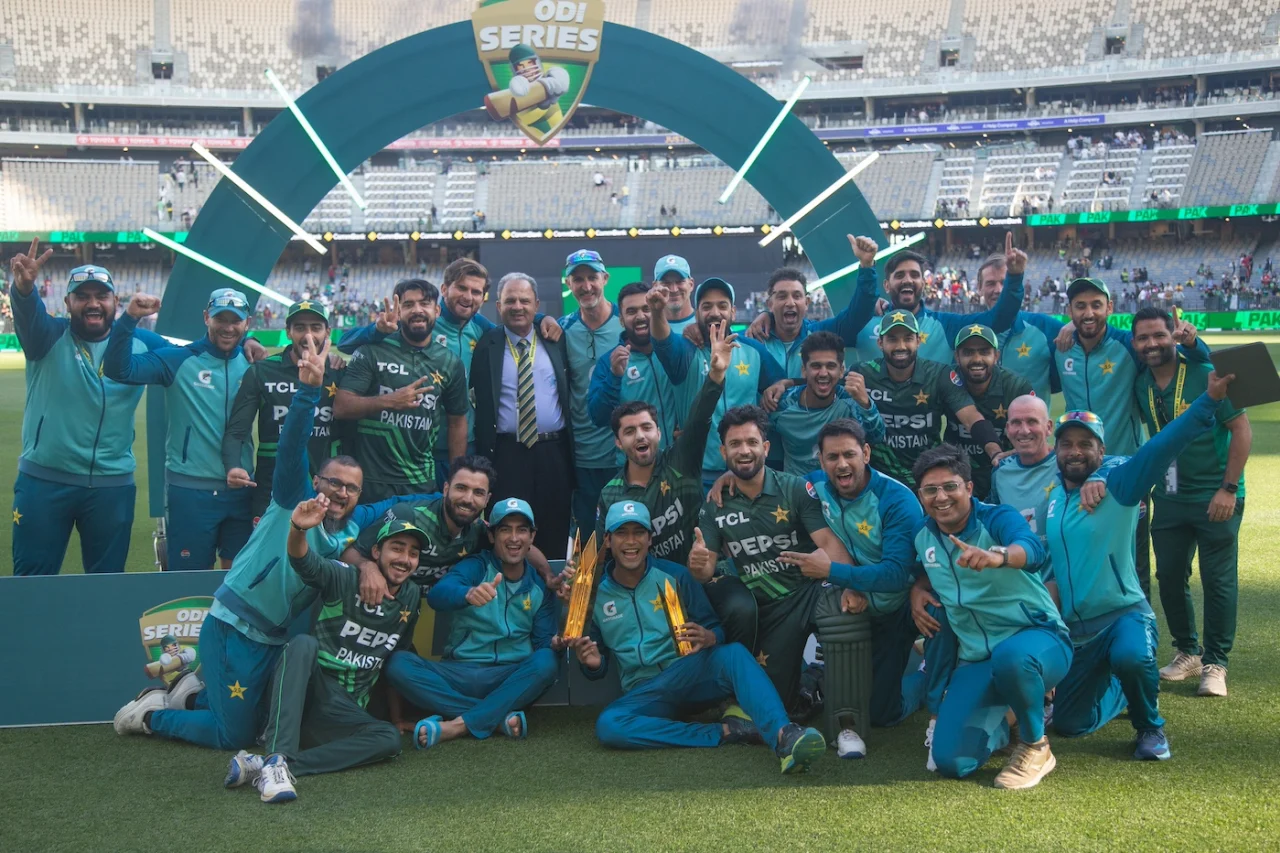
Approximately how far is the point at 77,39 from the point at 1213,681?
166 feet

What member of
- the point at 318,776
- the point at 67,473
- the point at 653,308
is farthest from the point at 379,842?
the point at 67,473

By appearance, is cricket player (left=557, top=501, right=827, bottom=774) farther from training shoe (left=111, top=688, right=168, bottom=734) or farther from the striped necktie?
training shoe (left=111, top=688, right=168, bottom=734)

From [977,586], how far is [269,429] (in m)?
3.85

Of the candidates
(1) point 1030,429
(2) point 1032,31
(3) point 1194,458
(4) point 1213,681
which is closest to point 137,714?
(1) point 1030,429

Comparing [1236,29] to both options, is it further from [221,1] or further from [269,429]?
[269,429]

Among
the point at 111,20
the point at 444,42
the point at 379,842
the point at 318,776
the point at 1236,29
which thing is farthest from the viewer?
the point at 111,20

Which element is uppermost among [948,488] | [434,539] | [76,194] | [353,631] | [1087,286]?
[76,194]

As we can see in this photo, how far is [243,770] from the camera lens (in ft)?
15.0

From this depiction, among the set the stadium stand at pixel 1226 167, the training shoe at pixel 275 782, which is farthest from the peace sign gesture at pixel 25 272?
the stadium stand at pixel 1226 167

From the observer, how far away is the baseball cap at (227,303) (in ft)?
21.3

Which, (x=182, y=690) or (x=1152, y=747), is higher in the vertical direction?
(x=1152, y=747)

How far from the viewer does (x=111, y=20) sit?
4691 cm

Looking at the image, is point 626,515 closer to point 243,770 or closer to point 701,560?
point 701,560

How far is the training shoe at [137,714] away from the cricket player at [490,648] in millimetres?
1083
